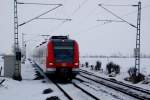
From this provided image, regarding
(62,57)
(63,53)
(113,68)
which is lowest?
(113,68)

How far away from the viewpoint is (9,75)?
26.2 metres

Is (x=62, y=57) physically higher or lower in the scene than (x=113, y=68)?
higher

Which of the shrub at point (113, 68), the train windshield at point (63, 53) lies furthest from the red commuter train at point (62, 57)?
the shrub at point (113, 68)

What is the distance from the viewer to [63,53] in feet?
77.6

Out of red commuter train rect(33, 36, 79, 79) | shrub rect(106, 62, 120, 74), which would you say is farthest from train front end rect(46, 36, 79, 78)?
shrub rect(106, 62, 120, 74)

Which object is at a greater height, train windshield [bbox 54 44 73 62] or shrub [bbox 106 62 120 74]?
train windshield [bbox 54 44 73 62]

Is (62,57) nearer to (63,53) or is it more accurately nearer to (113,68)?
(63,53)

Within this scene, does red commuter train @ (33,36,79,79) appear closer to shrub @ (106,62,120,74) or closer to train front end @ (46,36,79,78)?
train front end @ (46,36,79,78)

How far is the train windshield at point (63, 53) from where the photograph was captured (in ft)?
77.4

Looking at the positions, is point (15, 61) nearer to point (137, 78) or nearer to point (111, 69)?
point (137, 78)

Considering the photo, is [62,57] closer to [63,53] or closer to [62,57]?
[62,57]

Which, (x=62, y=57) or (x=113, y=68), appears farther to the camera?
(x=113, y=68)

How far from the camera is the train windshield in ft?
77.4

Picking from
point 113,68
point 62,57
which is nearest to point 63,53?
point 62,57
